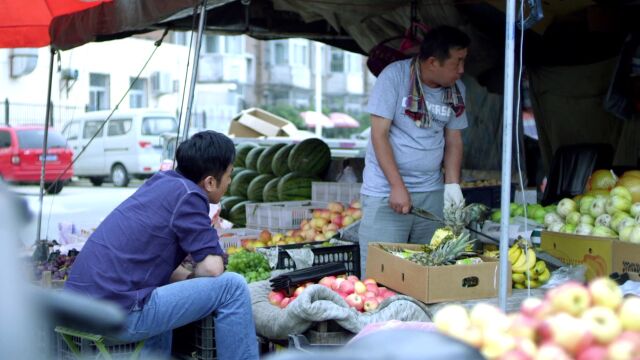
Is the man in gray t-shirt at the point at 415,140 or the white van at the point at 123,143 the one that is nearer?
the man in gray t-shirt at the point at 415,140

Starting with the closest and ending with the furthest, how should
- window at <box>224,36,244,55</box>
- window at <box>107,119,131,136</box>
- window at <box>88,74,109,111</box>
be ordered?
window at <box>107,119,131,136</box> < window at <box>88,74,109,111</box> < window at <box>224,36,244,55</box>

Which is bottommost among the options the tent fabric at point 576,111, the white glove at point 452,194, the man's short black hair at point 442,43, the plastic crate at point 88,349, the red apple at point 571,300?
the plastic crate at point 88,349

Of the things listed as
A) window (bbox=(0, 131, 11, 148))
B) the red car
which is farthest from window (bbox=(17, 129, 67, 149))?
window (bbox=(0, 131, 11, 148))

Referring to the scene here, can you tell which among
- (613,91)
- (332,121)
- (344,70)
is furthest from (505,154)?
(344,70)

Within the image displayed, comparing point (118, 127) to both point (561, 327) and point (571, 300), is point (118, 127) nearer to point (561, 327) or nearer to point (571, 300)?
point (571, 300)

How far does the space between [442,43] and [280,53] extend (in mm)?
42385

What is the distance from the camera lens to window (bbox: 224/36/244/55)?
4259 centimetres

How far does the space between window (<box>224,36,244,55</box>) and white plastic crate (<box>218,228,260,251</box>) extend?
118ft

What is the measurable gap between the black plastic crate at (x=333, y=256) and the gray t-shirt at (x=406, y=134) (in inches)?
18.2

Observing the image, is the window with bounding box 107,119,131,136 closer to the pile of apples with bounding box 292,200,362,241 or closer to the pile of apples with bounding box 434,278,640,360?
the pile of apples with bounding box 292,200,362,241

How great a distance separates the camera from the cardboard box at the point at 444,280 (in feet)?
13.2

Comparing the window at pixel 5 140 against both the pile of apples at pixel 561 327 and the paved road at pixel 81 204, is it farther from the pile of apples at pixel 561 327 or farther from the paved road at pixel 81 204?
the pile of apples at pixel 561 327

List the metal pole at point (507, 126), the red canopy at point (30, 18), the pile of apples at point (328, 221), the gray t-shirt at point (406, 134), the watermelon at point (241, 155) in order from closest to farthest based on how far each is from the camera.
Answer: the metal pole at point (507, 126)
the gray t-shirt at point (406, 134)
the pile of apples at point (328, 221)
the red canopy at point (30, 18)
the watermelon at point (241, 155)

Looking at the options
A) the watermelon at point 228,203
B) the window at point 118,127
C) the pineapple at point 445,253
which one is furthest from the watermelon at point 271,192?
the window at point 118,127
